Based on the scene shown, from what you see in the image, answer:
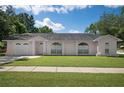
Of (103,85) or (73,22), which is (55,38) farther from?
(103,85)

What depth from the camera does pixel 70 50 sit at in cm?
3030

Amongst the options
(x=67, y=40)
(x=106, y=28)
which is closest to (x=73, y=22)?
(x=67, y=40)

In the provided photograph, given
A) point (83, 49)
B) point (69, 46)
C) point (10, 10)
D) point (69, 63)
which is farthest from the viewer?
point (10, 10)

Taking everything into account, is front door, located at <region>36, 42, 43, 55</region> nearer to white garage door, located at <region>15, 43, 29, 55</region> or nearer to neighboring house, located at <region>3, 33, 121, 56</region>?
neighboring house, located at <region>3, 33, 121, 56</region>

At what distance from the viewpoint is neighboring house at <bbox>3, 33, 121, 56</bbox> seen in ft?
96.9

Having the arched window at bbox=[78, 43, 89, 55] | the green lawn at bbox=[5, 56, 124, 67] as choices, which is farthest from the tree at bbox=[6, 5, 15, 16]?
the green lawn at bbox=[5, 56, 124, 67]

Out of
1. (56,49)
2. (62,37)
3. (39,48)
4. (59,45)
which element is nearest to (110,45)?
(62,37)

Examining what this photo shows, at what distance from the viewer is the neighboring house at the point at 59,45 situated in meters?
29.5

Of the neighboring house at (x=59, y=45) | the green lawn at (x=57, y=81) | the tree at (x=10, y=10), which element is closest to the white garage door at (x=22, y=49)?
the neighboring house at (x=59, y=45)

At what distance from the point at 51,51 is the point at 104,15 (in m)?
11.1

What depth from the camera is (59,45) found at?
30531mm

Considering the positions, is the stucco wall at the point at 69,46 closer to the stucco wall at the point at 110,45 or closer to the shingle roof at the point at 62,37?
the stucco wall at the point at 110,45

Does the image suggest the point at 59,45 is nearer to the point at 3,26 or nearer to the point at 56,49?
the point at 56,49
